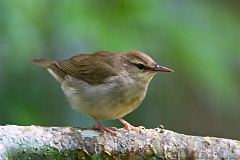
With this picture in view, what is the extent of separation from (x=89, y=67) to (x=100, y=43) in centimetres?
59

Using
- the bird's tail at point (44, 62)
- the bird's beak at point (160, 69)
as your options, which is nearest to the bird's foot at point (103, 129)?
the bird's beak at point (160, 69)

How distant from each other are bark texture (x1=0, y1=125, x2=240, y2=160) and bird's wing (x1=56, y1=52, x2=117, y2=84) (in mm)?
799

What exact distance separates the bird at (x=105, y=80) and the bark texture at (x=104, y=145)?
44 centimetres

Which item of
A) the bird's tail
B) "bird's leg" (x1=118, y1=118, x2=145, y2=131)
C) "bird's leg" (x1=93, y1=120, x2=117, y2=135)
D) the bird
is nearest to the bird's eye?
the bird

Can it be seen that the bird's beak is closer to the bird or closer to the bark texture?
the bird

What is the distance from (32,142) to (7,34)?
39.6 inches

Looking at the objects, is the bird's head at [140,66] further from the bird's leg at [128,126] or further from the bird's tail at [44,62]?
the bird's tail at [44,62]

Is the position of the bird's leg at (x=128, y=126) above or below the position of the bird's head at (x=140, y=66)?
below

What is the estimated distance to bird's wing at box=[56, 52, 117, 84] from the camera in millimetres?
6293

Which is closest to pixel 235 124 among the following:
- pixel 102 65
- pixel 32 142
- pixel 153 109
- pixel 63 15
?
pixel 153 109

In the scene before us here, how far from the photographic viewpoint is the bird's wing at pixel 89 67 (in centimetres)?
629

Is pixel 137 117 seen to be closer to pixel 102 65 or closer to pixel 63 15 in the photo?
pixel 102 65

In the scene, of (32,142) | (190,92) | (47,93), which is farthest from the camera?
(190,92)

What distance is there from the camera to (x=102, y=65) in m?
6.36
